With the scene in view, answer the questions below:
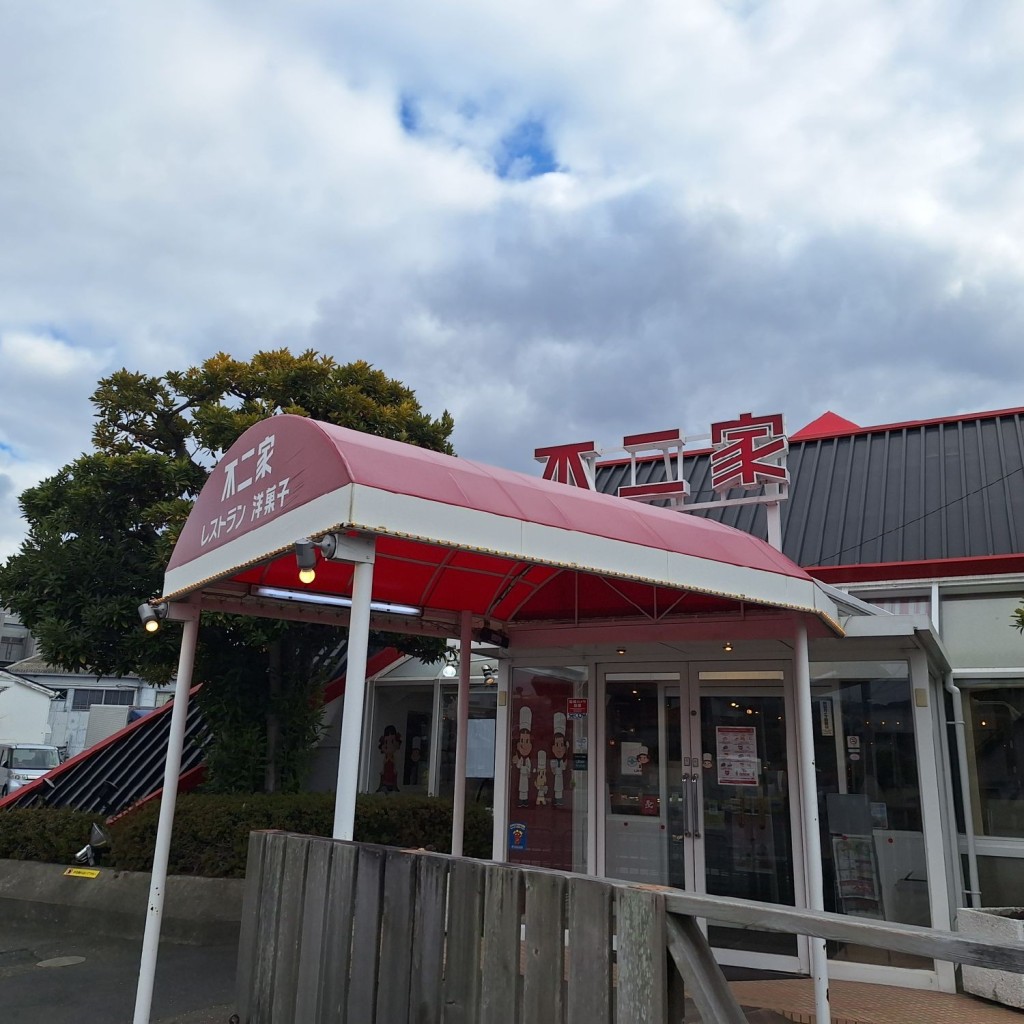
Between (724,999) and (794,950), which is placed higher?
(724,999)

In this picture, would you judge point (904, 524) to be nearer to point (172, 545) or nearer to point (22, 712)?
point (172, 545)

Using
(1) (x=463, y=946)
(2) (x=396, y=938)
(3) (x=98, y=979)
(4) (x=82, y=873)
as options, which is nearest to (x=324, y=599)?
(2) (x=396, y=938)

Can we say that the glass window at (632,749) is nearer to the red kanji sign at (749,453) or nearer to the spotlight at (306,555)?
the red kanji sign at (749,453)

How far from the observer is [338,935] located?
3799 millimetres

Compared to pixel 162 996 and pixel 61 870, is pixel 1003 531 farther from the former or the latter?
pixel 61 870

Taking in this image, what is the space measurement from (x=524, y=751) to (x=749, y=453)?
3628 mm

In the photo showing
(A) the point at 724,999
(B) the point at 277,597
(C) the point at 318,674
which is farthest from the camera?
(C) the point at 318,674

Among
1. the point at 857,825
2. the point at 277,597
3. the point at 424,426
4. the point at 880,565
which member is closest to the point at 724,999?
the point at 277,597

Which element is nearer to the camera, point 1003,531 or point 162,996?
point 162,996

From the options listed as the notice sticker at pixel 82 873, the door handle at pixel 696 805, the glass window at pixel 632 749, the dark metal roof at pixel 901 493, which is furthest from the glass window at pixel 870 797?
the notice sticker at pixel 82 873

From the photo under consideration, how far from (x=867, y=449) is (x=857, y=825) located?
7.03 metres

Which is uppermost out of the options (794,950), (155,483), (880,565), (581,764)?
(155,483)

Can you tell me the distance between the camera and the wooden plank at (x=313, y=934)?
388 cm

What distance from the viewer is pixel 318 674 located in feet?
36.5
